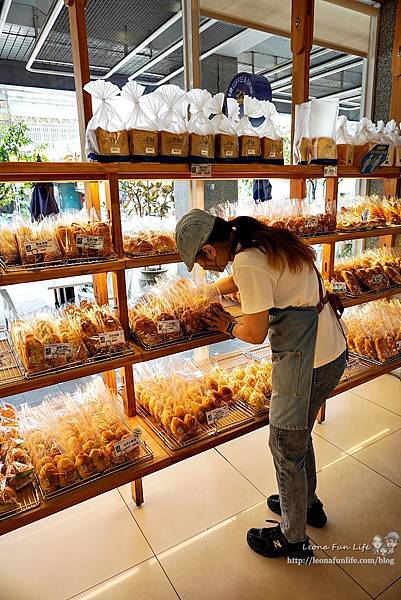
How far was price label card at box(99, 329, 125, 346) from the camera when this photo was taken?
5.70 feet

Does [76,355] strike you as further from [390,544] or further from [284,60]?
[284,60]

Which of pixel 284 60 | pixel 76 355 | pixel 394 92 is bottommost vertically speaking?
pixel 76 355

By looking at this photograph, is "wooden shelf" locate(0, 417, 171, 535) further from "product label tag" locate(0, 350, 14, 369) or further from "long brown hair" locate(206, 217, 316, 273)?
"long brown hair" locate(206, 217, 316, 273)

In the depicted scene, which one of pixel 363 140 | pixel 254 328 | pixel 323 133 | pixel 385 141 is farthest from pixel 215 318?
pixel 385 141

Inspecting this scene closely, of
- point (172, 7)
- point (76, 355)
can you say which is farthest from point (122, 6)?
point (76, 355)

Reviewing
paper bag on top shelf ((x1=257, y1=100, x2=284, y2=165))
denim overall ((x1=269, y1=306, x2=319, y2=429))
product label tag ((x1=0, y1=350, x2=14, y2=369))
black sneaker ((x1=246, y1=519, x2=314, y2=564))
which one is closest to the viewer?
denim overall ((x1=269, y1=306, x2=319, y2=429))

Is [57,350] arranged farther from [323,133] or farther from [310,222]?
[323,133]

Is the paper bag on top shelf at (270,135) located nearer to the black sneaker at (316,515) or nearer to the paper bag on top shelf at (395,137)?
the paper bag on top shelf at (395,137)

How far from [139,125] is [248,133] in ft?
1.90

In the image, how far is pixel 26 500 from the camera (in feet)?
5.05

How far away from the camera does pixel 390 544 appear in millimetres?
1904

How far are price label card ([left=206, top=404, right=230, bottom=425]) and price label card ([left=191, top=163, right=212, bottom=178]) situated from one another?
110 cm

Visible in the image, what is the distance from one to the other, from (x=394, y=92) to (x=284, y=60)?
0.92 metres

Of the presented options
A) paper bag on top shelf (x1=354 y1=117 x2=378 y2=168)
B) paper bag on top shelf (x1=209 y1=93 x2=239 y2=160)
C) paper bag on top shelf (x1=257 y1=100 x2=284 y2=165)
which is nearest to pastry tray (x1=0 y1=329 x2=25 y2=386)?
paper bag on top shelf (x1=209 y1=93 x2=239 y2=160)
